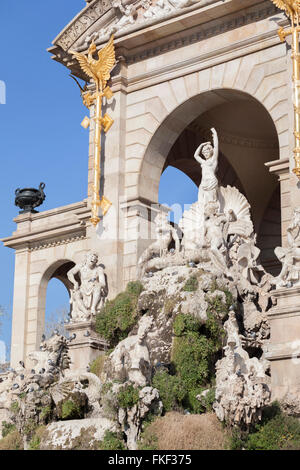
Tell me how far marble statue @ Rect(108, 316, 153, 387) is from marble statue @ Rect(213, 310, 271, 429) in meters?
1.67

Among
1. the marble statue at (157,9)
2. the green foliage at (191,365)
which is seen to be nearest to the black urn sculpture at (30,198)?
the marble statue at (157,9)

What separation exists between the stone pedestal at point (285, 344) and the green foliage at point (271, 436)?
121 centimetres

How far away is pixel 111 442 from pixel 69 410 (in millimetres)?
1926

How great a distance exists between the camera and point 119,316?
2603cm

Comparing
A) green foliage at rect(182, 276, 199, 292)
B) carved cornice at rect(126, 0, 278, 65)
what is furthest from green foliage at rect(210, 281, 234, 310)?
carved cornice at rect(126, 0, 278, 65)

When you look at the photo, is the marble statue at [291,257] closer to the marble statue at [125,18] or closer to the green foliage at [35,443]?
the green foliage at [35,443]

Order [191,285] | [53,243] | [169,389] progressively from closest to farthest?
1. [169,389]
2. [191,285]
3. [53,243]

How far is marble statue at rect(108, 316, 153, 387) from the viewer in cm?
2095

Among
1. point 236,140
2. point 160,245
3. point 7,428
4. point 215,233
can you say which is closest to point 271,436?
point 7,428

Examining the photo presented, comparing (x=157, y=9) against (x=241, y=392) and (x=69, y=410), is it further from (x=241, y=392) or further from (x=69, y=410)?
(x=241, y=392)

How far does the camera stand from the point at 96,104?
29453mm

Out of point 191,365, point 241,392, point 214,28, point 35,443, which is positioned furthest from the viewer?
point 214,28

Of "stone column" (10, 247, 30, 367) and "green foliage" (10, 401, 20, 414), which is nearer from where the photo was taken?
"green foliage" (10, 401, 20, 414)

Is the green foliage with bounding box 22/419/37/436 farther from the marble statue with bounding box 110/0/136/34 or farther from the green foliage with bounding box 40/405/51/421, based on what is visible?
the marble statue with bounding box 110/0/136/34
